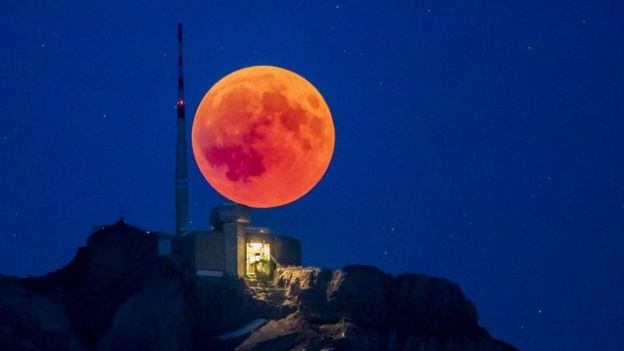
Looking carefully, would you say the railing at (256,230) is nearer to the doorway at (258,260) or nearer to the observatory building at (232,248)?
the observatory building at (232,248)

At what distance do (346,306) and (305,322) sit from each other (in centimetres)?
385

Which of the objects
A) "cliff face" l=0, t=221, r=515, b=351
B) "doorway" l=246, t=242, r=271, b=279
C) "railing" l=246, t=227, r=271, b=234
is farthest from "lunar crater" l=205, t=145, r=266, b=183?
"cliff face" l=0, t=221, r=515, b=351

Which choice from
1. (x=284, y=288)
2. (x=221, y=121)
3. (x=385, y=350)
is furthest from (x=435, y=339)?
(x=221, y=121)

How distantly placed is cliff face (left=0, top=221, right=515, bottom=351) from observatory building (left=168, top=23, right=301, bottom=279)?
128 centimetres

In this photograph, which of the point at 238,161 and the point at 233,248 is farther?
the point at 233,248

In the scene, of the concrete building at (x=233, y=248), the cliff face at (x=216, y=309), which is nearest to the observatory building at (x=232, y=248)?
the concrete building at (x=233, y=248)

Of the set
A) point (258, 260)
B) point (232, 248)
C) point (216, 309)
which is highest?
point (232, 248)

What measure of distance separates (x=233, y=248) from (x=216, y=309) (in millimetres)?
5719

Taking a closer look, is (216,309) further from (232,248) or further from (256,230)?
(256,230)

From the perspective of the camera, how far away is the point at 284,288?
4188 inches

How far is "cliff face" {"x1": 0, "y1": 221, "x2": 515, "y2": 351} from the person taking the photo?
9888 cm

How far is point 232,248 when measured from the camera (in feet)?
354

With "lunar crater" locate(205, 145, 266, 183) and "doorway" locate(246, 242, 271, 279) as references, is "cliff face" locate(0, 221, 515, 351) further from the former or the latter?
"lunar crater" locate(205, 145, 266, 183)

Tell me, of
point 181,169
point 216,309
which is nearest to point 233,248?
point 216,309
